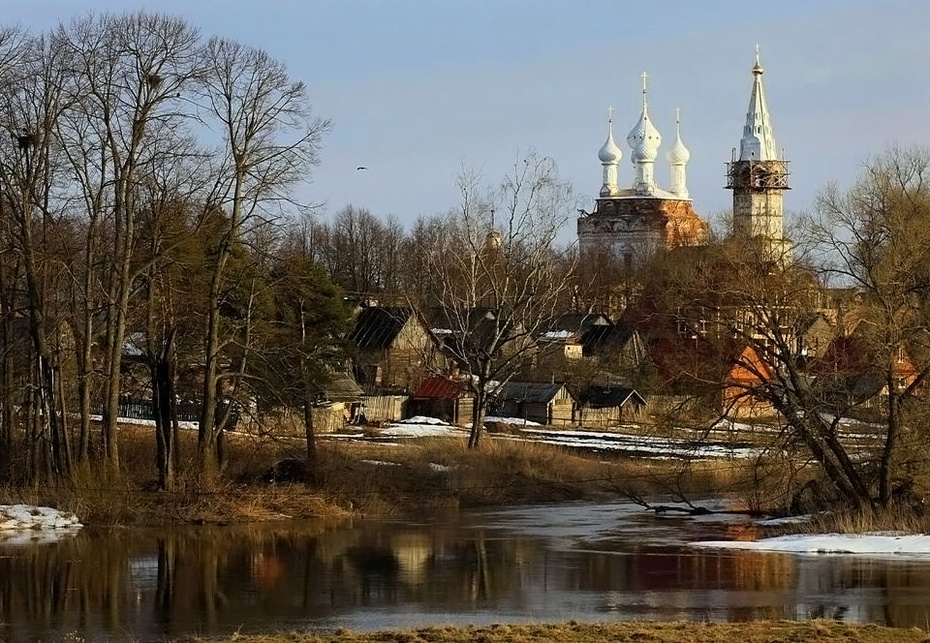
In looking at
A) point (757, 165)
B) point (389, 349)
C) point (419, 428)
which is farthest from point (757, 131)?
point (419, 428)

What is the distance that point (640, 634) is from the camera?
64.7ft

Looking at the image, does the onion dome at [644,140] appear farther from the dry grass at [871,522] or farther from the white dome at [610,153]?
the dry grass at [871,522]

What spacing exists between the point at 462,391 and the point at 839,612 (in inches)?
1907

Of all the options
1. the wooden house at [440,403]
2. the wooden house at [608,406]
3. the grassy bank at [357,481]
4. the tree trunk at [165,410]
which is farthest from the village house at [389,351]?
the tree trunk at [165,410]

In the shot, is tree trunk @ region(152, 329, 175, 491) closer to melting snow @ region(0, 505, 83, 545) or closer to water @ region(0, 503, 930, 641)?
water @ region(0, 503, 930, 641)

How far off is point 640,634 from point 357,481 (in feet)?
86.4

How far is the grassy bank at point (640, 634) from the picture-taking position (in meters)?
19.3

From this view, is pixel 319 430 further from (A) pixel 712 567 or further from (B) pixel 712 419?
(A) pixel 712 567

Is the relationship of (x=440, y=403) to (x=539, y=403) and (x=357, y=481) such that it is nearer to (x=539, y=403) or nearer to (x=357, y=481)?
(x=539, y=403)

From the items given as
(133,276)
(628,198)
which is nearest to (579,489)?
(133,276)

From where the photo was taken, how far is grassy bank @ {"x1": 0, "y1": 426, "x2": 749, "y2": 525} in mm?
38688

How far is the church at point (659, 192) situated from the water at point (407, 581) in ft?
294

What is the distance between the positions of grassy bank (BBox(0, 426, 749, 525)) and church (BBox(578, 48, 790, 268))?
71733 millimetres

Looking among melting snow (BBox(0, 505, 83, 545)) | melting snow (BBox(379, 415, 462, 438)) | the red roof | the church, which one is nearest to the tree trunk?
melting snow (BBox(0, 505, 83, 545))
